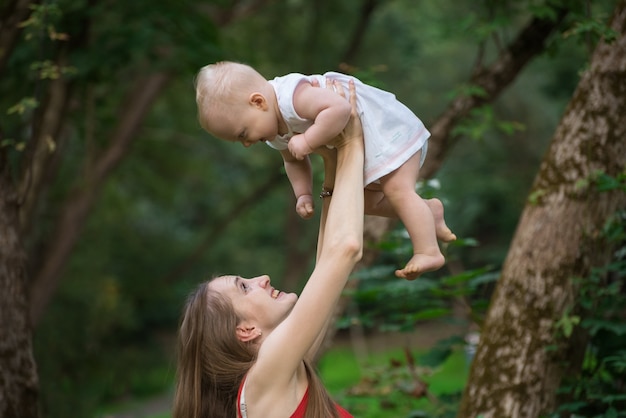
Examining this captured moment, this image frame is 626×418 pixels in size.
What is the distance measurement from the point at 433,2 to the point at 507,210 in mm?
3858

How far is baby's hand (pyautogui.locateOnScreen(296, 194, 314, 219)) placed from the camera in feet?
7.87

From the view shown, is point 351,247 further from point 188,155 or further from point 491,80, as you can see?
point 188,155

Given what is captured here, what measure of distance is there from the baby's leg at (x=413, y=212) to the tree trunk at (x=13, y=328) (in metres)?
2.11

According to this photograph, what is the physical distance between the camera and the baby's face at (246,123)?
2.17 metres

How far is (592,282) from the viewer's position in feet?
12.0

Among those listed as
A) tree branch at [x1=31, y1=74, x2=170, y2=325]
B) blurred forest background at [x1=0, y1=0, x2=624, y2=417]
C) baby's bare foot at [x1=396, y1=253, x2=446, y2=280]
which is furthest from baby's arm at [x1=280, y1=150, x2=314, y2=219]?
tree branch at [x1=31, y1=74, x2=170, y2=325]

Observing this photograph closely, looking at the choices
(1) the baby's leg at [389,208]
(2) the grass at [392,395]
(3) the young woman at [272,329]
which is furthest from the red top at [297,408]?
(2) the grass at [392,395]

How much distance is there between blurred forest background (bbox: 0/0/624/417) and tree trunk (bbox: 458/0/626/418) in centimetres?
29

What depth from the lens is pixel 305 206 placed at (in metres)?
2.42

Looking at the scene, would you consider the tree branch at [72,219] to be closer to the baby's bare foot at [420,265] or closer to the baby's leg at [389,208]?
the baby's leg at [389,208]

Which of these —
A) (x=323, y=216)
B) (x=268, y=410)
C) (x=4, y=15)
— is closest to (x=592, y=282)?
(x=323, y=216)

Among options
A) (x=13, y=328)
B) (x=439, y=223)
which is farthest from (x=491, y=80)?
(x=13, y=328)

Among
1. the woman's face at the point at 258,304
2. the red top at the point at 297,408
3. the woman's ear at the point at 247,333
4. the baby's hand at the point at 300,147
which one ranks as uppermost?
the baby's hand at the point at 300,147

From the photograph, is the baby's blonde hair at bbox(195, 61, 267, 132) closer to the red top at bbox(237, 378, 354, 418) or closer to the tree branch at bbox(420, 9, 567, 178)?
the red top at bbox(237, 378, 354, 418)
